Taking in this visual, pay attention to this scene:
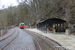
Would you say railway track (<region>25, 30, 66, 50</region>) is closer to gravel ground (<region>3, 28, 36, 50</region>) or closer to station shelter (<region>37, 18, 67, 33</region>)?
gravel ground (<region>3, 28, 36, 50</region>)

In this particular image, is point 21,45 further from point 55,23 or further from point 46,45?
point 55,23

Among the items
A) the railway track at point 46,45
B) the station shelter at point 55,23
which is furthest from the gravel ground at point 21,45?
the station shelter at point 55,23

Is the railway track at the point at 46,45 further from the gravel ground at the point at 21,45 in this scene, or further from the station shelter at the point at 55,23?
the station shelter at the point at 55,23

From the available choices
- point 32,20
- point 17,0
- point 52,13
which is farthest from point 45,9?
point 32,20

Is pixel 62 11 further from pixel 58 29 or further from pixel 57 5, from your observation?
pixel 58 29

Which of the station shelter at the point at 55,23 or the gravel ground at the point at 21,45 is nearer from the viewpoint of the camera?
the gravel ground at the point at 21,45

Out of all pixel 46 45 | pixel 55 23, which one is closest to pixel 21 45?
pixel 46 45

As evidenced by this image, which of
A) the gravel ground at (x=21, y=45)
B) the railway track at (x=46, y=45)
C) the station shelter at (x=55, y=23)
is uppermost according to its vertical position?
the station shelter at (x=55, y=23)

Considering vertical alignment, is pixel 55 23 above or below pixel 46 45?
above

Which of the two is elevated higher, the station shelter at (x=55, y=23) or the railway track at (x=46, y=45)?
the station shelter at (x=55, y=23)

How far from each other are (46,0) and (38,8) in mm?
8742

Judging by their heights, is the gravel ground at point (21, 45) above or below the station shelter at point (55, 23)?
below

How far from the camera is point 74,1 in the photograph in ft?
58.1

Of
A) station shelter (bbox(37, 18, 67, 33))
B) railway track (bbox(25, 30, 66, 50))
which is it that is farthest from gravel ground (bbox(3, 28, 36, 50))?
station shelter (bbox(37, 18, 67, 33))
